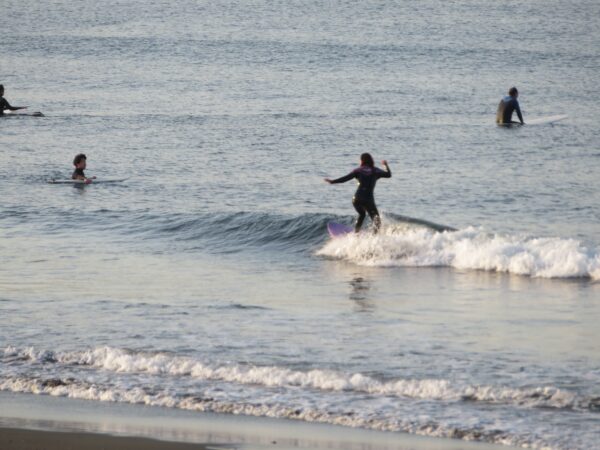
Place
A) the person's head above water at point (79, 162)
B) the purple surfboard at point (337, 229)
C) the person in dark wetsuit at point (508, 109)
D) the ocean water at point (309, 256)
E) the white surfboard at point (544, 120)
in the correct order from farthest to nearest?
the white surfboard at point (544, 120) < the person in dark wetsuit at point (508, 109) < the person's head above water at point (79, 162) < the purple surfboard at point (337, 229) < the ocean water at point (309, 256)

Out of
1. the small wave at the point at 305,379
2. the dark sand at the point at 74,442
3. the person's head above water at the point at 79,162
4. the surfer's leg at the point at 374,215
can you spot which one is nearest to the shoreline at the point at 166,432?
the dark sand at the point at 74,442

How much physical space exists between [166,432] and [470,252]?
10869 mm

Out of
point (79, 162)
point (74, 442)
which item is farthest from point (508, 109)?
point (74, 442)

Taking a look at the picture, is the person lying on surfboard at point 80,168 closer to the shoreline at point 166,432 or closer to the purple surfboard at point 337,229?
the purple surfboard at point 337,229

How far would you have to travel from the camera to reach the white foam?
18.8 metres

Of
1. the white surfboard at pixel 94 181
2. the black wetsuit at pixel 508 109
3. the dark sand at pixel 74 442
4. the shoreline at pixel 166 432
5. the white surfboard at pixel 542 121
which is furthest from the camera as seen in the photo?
the white surfboard at pixel 542 121

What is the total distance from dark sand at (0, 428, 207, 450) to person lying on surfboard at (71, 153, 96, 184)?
61.3 feet

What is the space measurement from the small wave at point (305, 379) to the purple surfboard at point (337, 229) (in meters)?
9.41

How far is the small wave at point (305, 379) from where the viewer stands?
11.2m

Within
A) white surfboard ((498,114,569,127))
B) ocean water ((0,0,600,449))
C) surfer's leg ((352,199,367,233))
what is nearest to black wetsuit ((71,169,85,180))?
ocean water ((0,0,600,449))

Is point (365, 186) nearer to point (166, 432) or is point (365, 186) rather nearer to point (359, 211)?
point (359, 211)

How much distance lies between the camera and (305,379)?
1200 cm

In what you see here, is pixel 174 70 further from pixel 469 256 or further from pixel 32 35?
pixel 469 256

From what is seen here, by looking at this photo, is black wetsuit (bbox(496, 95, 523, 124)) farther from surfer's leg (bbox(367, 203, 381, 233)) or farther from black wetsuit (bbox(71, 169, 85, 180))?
surfer's leg (bbox(367, 203, 381, 233))
